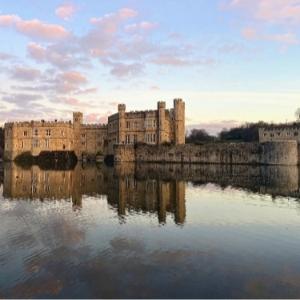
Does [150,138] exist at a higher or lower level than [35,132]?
lower

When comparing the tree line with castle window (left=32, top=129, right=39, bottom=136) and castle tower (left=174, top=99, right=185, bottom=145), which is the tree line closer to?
castle tower (left=174, top=99, right=185, bottom=145)

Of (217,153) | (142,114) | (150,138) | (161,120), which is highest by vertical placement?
(142,114)

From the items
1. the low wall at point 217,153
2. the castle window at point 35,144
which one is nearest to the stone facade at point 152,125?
the low wall at point 217,153

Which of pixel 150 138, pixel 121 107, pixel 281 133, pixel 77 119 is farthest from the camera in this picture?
pixel 77 119

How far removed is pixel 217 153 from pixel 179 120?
11045 millimetres

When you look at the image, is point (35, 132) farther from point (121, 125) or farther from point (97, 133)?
point (121, 125)

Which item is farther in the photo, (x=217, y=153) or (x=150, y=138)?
(x=150, y=138)

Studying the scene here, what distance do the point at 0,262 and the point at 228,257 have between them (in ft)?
20.6

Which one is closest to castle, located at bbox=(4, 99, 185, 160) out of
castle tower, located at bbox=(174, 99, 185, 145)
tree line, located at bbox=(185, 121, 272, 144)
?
castle tower, located at bbox=(174, 99, 185, 145)

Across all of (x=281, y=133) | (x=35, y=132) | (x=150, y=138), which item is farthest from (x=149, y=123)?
(x=281, y=133)

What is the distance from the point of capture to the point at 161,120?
197 feet

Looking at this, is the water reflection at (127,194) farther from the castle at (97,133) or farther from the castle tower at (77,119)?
the castle tower at (77,119)

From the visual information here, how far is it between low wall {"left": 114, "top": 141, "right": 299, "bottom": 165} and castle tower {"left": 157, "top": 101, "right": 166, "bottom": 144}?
5.73 feet

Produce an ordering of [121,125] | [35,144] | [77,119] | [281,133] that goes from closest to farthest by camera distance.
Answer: [121,125] → [35,144] → [281,133] → [77,119]
